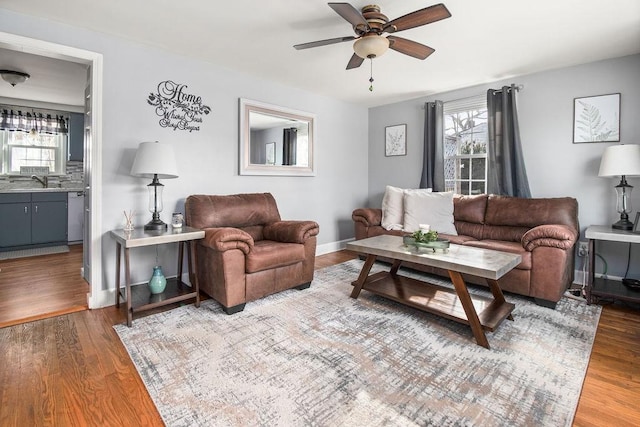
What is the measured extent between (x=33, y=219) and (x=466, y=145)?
6545 mm

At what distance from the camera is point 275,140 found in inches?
163

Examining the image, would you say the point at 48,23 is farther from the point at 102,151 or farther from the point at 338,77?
the point at 338,77

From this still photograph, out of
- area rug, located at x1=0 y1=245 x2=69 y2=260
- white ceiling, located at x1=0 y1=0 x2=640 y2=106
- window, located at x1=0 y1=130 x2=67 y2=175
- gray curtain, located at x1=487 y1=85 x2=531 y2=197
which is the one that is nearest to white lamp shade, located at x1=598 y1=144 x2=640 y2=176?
gray curtain, located at x1=487 y1=85 x2=531 y2=197

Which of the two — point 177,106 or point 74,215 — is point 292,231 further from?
point 74,215

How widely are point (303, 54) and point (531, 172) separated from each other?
3.00 m

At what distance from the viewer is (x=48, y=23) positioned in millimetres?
2500

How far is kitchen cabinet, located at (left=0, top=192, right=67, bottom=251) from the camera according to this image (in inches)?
180

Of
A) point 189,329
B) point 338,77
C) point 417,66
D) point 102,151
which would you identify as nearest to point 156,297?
point 189,329

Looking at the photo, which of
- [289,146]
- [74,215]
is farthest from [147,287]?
[74,215]

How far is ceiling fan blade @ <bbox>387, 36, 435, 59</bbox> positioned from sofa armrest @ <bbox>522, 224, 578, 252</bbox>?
182 centimetres

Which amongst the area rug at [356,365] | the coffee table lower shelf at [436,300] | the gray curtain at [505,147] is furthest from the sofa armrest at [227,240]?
the gray curtain at [505,147]

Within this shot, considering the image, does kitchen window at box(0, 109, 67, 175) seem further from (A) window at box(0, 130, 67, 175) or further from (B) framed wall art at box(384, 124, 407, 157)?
(B) framed wall art at box(384, 124, 407, 157)

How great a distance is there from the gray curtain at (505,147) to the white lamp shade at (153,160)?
3691mm

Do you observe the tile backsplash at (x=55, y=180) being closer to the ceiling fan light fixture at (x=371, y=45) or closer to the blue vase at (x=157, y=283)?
the blue vase at (x=157, y=283)
